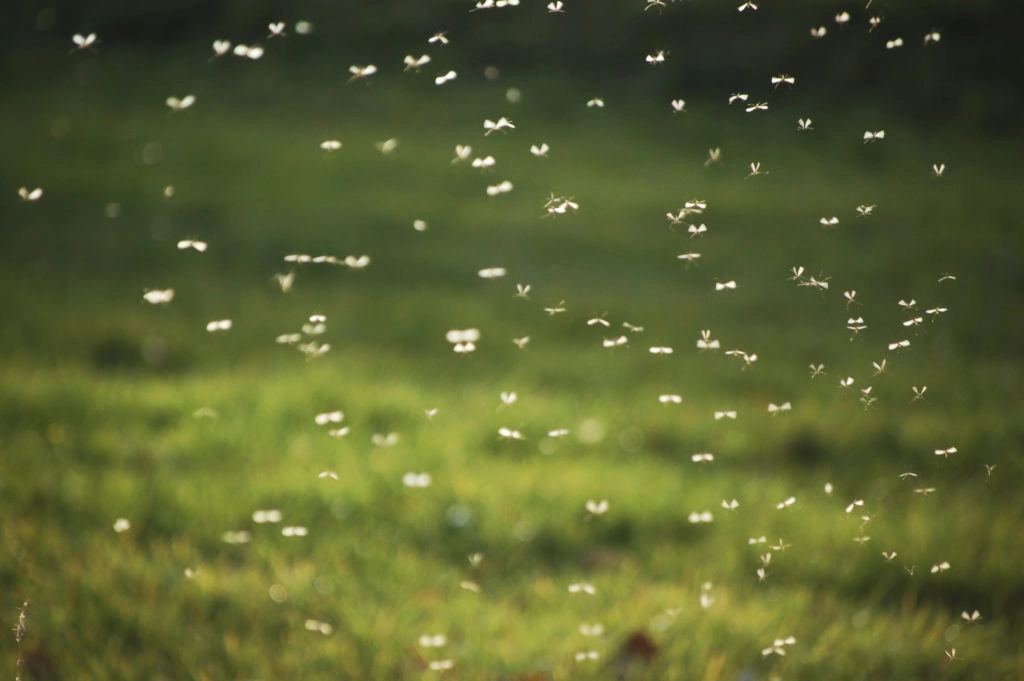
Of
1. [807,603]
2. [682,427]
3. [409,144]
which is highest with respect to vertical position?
[807,603]

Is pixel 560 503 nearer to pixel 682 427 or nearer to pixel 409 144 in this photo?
pixel 682 427

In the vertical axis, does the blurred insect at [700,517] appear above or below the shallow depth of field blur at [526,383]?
above

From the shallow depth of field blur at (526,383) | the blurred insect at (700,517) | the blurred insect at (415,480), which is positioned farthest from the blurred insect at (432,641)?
the blurred insect at (415,480)

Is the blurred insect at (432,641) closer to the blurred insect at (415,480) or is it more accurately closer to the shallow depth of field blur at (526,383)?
the shallow depth of field blur at (526,383)

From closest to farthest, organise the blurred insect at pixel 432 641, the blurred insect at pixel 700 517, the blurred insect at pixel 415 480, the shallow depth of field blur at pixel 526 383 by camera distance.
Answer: the blurred insect at pixel 700 517 < the blurred insect at pixel 432 641 < the shallow depth of field blur at pixel 526 383 < the blurred insect at pixel 415 480

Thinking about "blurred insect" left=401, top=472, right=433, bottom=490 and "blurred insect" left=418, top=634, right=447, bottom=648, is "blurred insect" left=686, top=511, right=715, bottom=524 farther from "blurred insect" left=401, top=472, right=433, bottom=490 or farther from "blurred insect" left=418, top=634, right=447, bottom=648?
"blurred insect" left=401, top=472, right=433, bottom=490

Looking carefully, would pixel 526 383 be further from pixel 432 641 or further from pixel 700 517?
pixel 432 641

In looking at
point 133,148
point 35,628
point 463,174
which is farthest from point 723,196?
point 35,628

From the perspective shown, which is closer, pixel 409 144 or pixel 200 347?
pixel 200 347
